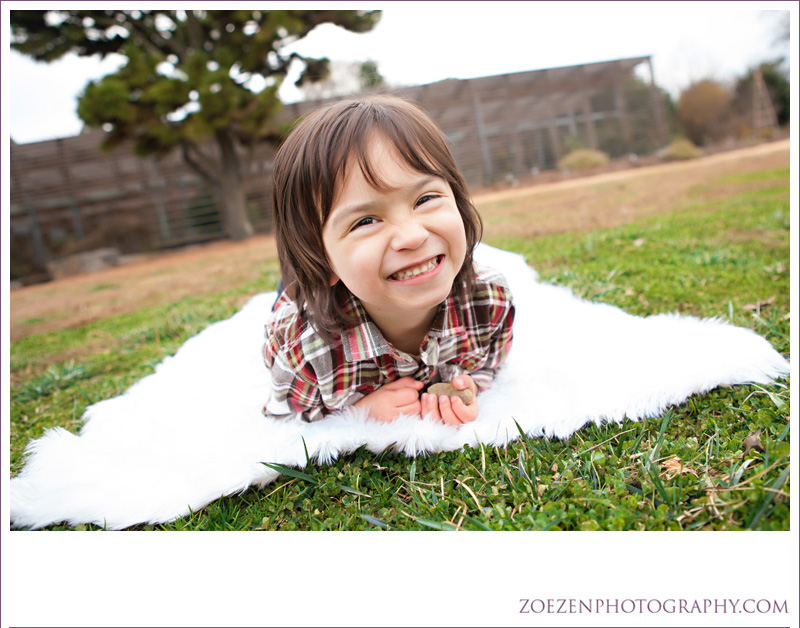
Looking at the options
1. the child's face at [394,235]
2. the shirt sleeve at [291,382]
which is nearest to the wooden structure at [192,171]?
the shirt sleeve at [291,382]

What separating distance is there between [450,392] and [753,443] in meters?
0.74

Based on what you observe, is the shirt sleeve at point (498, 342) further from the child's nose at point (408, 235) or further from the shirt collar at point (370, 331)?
the child's nose at point (408, 235)

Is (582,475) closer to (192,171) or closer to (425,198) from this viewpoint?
(425,198)

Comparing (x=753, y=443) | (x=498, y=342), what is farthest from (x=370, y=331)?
(x=753, y=443)

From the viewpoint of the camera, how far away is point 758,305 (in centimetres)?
201

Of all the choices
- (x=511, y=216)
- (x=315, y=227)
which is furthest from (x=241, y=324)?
(x=511, y=216)

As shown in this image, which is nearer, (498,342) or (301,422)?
(301,422)

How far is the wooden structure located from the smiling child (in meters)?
8.86

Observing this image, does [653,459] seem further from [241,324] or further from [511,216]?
[511,216]

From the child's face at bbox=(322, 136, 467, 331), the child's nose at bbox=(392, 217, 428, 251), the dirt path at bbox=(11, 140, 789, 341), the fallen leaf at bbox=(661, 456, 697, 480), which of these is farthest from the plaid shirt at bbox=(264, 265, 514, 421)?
the dirt path at bbox=(11, 140, 789, 341)

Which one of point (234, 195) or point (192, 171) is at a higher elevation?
point (192, 171)

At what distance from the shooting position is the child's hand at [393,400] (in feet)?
4.96

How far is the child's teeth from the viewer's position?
4.19 ft

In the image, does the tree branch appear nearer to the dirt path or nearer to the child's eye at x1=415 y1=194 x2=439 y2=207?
the dirt path
